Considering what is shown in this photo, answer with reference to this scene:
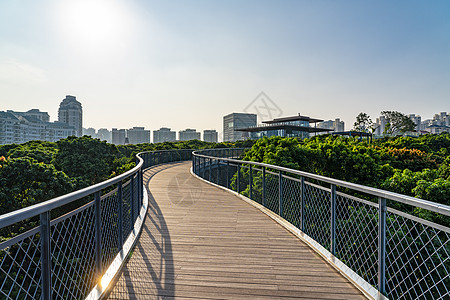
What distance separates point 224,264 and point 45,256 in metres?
2.18

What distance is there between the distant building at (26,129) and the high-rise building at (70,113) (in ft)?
37.6

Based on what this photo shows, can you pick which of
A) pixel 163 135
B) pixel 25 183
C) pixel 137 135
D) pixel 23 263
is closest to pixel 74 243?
pixel 23 263

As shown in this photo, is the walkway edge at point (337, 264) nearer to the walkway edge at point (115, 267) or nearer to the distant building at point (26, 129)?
the walkway edge at point (115, 267)

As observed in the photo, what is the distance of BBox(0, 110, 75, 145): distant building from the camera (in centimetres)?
10884

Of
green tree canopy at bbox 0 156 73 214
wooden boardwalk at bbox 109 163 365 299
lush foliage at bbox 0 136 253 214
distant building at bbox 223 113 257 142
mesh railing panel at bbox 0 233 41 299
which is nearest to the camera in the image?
mesh railing panel at bbox 0 233 41 299

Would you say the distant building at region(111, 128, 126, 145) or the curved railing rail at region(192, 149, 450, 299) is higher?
the distant building at region(111, 128, 126, 145)

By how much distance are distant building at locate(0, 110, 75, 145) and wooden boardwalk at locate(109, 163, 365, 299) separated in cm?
12953

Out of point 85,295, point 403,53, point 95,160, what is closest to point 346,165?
point 403,53

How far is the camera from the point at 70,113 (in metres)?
145

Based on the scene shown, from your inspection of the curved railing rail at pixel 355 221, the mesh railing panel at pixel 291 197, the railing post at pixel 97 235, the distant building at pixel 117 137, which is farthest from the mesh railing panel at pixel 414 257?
the distant building at pixel 117 137

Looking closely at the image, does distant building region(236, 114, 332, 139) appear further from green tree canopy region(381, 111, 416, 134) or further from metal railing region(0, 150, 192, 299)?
metal railing region(0, 150, 192, 299)

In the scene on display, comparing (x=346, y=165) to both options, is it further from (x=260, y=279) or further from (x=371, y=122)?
(x=371, y=122)

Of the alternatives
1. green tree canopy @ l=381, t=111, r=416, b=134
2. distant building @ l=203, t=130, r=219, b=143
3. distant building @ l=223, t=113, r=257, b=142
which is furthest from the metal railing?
distant building @ l=203, t=130, r=219, b=143

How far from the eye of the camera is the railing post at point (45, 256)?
188 cm
